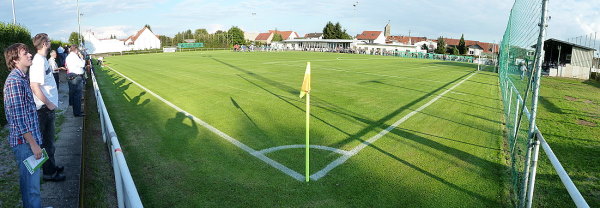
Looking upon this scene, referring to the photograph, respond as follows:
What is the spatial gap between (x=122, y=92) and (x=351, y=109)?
10014 mm

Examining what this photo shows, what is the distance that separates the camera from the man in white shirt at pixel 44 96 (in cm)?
428

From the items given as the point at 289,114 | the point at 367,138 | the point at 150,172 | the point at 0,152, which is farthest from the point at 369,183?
the point at 0,152

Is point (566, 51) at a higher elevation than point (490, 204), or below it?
higher

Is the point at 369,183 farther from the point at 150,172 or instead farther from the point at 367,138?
the point at 150,172

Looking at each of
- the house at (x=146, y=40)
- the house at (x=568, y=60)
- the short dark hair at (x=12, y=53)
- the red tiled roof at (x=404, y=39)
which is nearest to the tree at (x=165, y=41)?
the house at (x=146, y=40)

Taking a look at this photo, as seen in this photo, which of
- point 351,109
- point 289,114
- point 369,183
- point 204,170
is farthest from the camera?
point 351,109

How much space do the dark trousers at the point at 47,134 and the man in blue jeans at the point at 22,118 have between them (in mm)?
975

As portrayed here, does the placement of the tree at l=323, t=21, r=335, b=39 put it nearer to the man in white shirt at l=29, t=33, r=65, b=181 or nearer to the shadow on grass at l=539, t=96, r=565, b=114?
the shadow on grass at l=539, t=96, r=565, b=114

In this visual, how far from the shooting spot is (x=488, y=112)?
1102 centimetres

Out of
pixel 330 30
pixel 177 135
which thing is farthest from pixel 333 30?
pixel 177 135

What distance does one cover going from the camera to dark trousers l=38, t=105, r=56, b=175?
15.6 ft

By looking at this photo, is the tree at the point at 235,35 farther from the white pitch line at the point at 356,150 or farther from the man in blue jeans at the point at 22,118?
the man in blue jeans at the point at 22,118

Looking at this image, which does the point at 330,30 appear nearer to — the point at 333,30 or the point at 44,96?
the point at 333,30

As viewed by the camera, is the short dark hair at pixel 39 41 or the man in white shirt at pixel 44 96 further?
the short dark hair at pixel 39 41
